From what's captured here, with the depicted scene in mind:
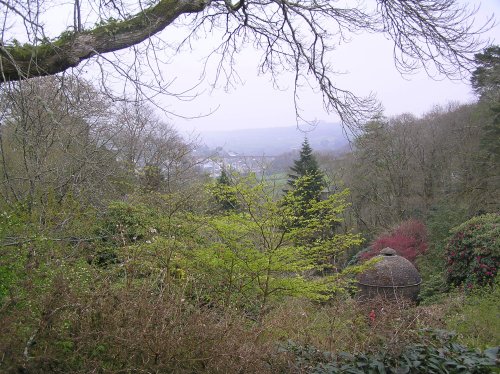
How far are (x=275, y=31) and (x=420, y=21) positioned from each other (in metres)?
1.57

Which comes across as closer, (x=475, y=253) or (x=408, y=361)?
(x=408, y=361)

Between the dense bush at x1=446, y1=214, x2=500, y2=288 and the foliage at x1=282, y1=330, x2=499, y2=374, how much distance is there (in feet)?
29.2

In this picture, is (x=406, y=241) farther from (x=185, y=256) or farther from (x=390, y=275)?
(x=185, y=256)

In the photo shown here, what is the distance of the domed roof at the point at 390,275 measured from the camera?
550 inches

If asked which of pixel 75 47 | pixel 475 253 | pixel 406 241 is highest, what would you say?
pixel 75 47

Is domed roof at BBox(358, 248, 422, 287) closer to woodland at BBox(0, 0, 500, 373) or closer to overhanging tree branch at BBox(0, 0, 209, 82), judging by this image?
woodland at BBox(0, 0, 500, 373)

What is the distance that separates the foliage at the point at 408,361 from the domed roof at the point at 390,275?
1062 cm

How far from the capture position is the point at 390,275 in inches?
550

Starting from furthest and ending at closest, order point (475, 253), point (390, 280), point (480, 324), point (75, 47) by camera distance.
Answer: point (390, 280)
point (475, 253)
point (480, 324)
point (75, 47)

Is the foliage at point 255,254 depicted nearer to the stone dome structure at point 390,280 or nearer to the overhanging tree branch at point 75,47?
the overhanging tree branch at point 75,47

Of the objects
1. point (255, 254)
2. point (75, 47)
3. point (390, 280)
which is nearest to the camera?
point (75, 47)

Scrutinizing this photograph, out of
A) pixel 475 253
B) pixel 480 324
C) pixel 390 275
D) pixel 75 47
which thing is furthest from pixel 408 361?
pixel 390 275

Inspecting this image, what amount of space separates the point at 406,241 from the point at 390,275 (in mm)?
7937

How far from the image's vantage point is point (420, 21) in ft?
14.2
